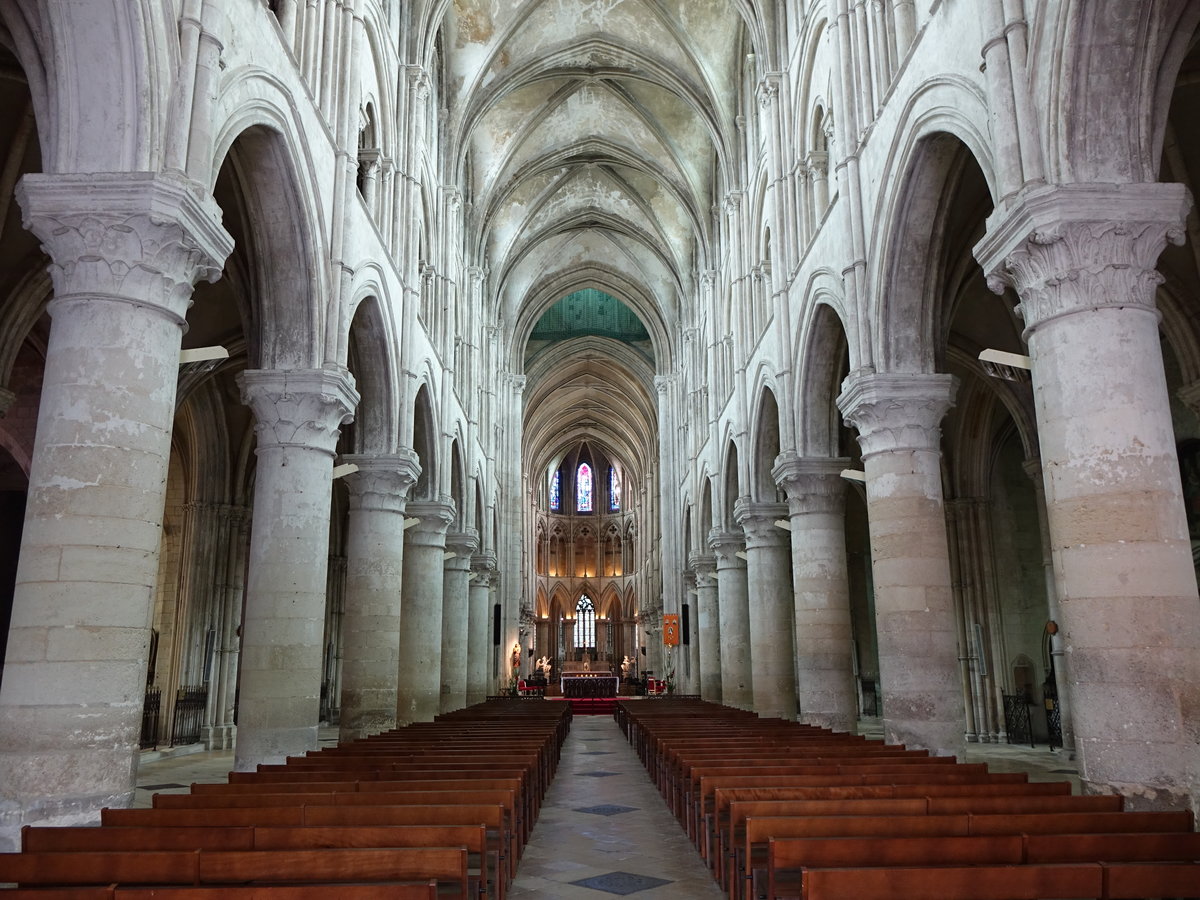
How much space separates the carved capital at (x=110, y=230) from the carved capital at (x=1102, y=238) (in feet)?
23.1

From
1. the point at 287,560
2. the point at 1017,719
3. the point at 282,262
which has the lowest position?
the point at 1017,719

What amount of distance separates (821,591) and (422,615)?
339 inches

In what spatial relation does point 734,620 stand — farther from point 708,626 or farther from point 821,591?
point 821,591

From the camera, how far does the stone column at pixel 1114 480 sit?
6.93 metres

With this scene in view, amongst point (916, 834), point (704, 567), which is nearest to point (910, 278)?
point (916, 834)

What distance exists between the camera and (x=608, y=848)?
341 inches

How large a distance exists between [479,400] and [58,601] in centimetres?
2457

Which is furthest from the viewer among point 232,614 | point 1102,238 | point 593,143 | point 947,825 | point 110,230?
point 593,143

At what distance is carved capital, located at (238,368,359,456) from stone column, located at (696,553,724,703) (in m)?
19.6

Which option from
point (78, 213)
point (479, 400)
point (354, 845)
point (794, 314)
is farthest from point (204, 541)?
point (354, 845)

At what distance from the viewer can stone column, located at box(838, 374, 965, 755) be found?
1158cm

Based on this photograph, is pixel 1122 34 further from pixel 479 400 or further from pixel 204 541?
pixel 479 400

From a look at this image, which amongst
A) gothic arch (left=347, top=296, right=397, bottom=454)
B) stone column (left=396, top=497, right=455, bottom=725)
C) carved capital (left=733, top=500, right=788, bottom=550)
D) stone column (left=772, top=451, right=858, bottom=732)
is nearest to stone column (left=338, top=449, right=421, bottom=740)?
gothic arch (left=347, top=296, right=397, bottom=454)

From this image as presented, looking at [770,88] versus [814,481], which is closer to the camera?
[814,481]
